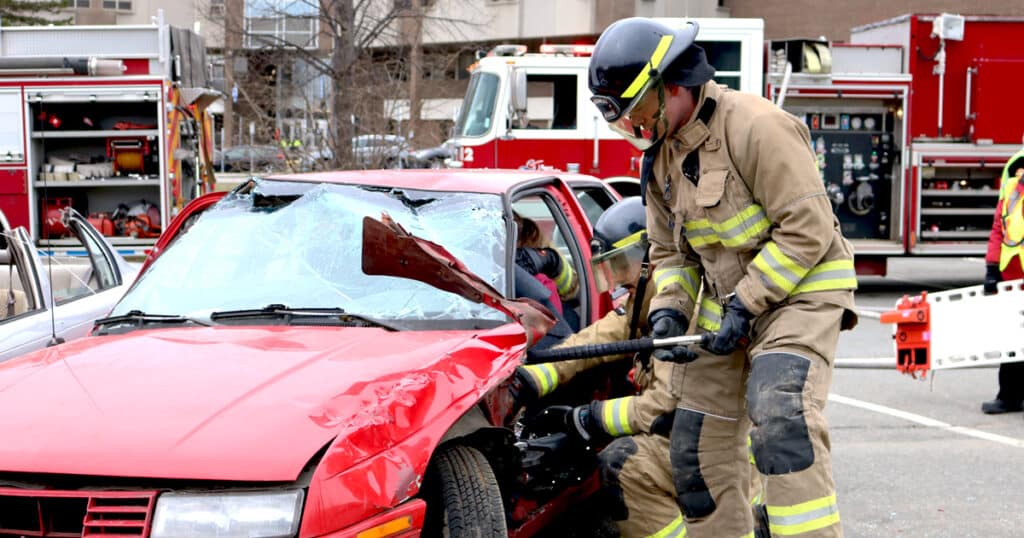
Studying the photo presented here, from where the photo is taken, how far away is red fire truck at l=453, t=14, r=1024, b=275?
45.8 ft

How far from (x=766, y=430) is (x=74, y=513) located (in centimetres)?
189

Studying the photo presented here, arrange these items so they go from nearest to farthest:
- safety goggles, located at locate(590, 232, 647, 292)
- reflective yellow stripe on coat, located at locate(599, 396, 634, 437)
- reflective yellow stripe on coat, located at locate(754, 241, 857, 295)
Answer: reflective yellow stripe on coat, located at locate(754, 241, 857, 295)
reflective yellow stripe on coat, located at locate(599, 396, 634, 437)
safety goggles, located at locate(590, 232, 647, 292)

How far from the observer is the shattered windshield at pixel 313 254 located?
398 cm

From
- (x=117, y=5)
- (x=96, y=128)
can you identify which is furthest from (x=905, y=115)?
(x=117, y=5)

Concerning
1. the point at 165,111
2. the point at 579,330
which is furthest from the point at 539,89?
the point at 579,330

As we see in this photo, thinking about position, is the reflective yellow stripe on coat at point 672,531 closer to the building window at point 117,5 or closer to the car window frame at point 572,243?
the car window frame at point 572,243

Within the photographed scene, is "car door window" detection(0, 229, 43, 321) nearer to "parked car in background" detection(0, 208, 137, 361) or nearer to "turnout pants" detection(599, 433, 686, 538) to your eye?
"parked car in background" detection(0, 208, 137, 361)

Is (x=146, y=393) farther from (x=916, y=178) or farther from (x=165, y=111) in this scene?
(x=916, y=178)

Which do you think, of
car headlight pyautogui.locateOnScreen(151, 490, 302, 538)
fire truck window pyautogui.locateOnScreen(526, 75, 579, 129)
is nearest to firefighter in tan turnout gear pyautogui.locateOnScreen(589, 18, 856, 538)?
car headlight pyautogui.locateOnScreen(151, 490, 302, 538)

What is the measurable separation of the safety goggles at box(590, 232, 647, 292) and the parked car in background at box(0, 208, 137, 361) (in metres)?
2.19

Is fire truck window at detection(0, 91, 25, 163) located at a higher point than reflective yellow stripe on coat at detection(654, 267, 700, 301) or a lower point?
higher

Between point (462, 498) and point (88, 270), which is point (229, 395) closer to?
point (462, 498)

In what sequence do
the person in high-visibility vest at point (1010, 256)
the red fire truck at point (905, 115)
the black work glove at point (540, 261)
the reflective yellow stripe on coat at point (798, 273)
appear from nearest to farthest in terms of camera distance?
the reflective yellow stripe on coat at point (798, 273) → the black work glove at point (540, 261) → the person in high-visibility vest at point (1010, 256) → the red fire truck at point (905, 115)

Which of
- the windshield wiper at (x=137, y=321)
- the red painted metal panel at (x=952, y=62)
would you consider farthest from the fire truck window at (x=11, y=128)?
the red painted metal panel at (x=952, y=62)
